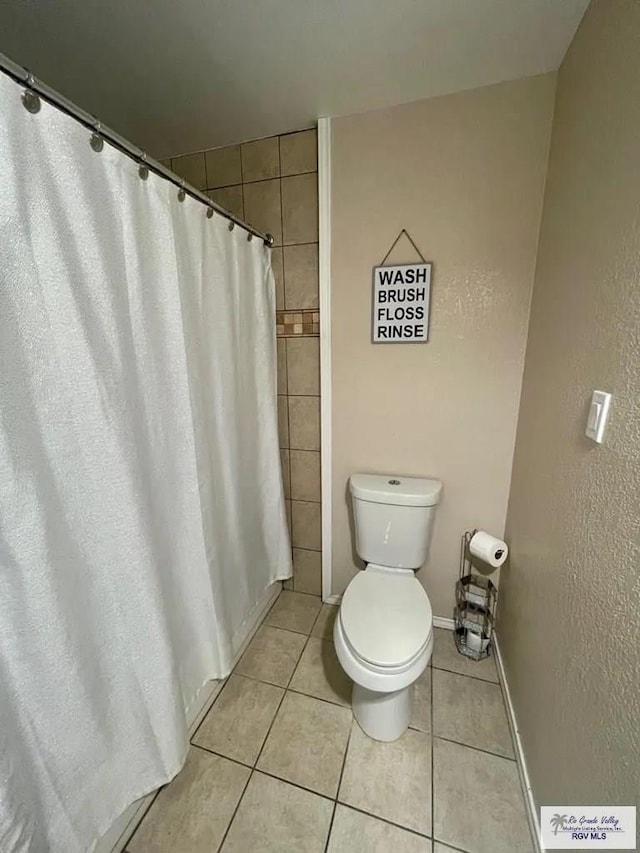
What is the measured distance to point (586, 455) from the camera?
80 centimetres

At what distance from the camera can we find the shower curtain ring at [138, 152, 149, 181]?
836 millimetres

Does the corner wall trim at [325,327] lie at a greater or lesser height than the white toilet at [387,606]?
greater

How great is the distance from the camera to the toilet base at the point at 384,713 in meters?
1.13

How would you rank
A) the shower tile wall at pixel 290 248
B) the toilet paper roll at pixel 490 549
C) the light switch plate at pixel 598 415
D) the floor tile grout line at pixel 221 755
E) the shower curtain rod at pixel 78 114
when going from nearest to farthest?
the shower curtain rod at pixel 78 114 → the light switch plate at pixel 598 415 → the floor tile grout line at pixel 221 755 → the toilet paper roll at pixel 490 549 → the shower tile wall at pixel 290 248

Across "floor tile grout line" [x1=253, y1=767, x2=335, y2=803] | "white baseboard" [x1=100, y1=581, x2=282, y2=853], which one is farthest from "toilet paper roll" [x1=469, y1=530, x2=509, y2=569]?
"white baseboard" [x1=100, y1=581, x2=282, y2=853]

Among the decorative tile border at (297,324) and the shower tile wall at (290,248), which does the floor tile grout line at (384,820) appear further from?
the decorative tile border at (297,324)

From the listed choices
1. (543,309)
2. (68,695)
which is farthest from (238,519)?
(543,309)

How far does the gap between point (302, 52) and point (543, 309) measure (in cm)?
109

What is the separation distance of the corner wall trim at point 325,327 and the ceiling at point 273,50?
15 centimetres

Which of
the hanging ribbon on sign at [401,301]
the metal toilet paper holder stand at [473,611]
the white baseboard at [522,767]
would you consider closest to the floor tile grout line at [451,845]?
the white baseboard at [522,767]

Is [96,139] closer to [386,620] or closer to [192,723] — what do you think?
[386,620]

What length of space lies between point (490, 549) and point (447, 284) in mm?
1033

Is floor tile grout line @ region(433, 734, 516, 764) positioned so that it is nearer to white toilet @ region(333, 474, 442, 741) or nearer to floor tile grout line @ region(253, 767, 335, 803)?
white toilet @ region(333, 474, 442, 741)
